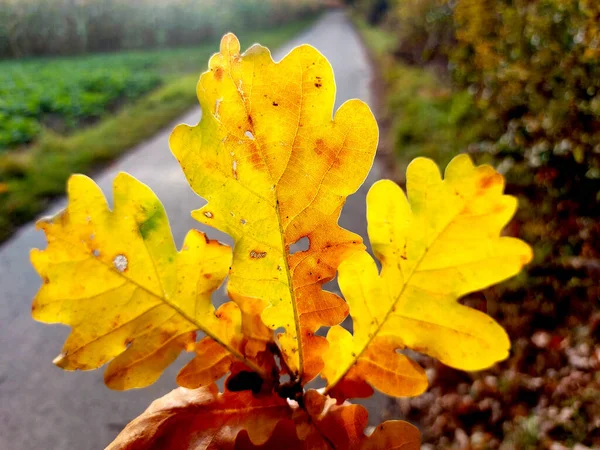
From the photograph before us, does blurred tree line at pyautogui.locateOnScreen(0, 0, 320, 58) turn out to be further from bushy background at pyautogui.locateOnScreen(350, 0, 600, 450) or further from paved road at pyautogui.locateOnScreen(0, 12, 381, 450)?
bushy background at pyautogui.locateOnScreen(350, 0, 600, 450)

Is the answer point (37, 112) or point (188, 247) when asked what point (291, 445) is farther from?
point (37, 112)

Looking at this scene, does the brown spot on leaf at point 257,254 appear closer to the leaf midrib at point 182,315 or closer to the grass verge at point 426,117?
the leaf midrib at point 182,315

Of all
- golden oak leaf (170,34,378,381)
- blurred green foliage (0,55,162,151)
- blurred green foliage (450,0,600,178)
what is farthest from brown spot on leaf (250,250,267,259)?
blurred green foliage (0,55,162,151)

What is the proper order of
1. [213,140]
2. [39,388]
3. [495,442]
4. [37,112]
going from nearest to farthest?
1. [213,140]
2. [495,442]
3. [39,388]
4. [37,112]

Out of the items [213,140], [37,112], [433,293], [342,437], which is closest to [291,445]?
[342,437]

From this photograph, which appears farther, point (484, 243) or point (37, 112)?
point (37, 112)
